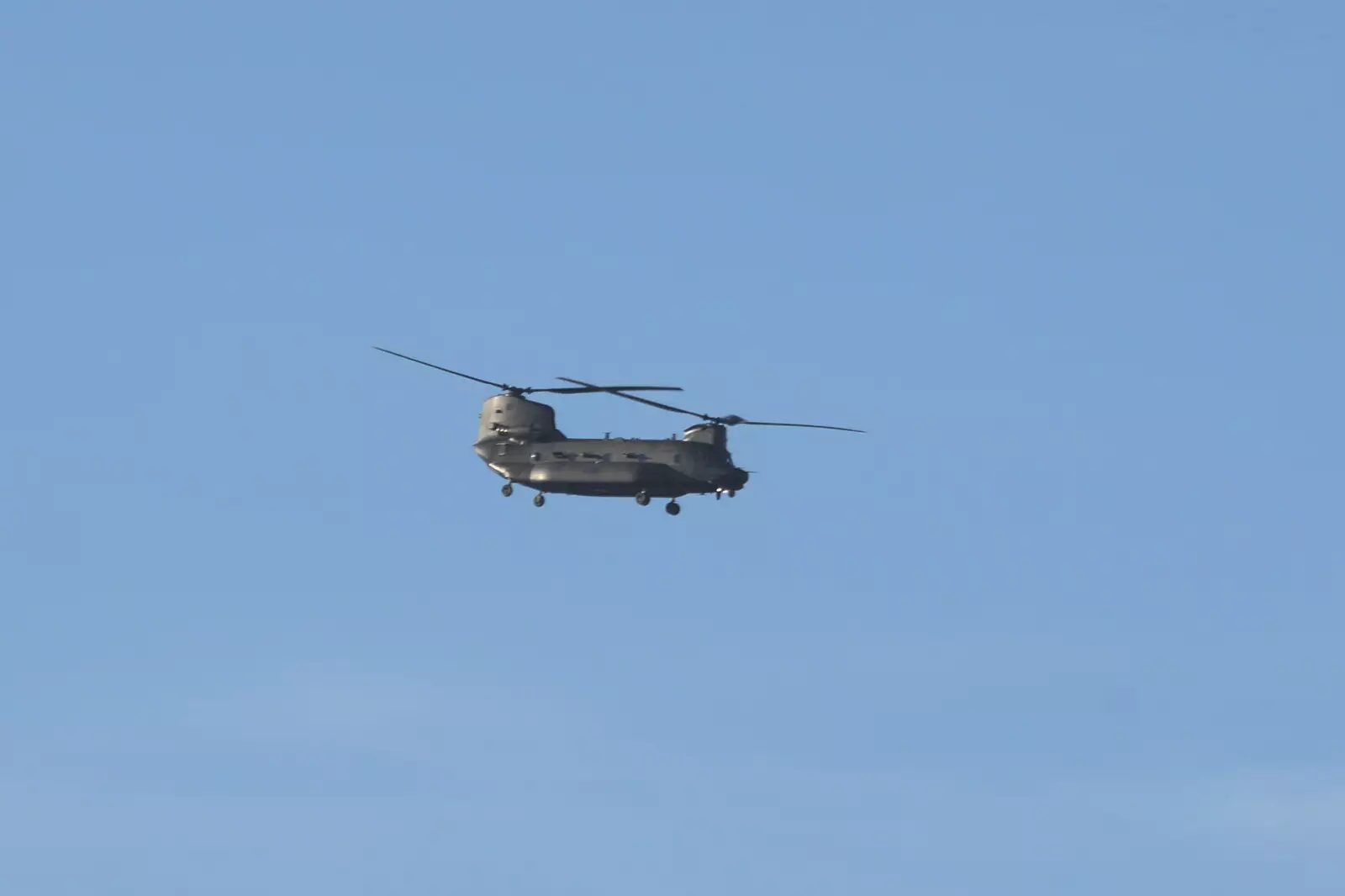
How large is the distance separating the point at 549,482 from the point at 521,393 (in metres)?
8.80

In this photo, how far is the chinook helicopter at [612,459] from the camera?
142 meters

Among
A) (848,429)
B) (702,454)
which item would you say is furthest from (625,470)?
(848,429)

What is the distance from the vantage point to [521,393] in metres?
152

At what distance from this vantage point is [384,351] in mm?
144625

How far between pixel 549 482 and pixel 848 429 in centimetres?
1831

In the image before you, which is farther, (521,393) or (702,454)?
(521,393)

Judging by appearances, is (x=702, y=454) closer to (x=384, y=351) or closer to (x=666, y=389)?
(x=666, y=389)

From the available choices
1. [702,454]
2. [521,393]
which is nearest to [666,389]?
[702,454]

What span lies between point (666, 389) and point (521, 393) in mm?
17817

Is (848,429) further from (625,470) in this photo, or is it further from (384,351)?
(384,351)

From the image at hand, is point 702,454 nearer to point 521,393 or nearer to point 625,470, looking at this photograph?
point 625,470

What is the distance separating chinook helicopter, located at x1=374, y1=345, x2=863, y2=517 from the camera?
465 ft

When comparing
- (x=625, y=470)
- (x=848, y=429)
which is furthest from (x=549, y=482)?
(x=848, y=429)

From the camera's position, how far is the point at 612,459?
470 ft
